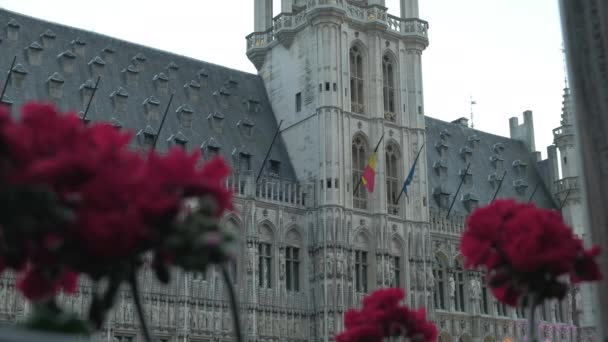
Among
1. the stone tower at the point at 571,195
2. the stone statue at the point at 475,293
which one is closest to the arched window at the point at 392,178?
the stone statue at the point at 475,293

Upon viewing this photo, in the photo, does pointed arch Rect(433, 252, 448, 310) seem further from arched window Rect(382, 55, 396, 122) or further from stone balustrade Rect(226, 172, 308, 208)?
stone balustrade Rect(226, 172, 308, 208)

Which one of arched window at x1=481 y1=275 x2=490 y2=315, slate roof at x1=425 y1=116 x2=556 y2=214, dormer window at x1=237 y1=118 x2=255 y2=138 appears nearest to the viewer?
dormer window at x1=237 y1=118 x2=255 y2=138

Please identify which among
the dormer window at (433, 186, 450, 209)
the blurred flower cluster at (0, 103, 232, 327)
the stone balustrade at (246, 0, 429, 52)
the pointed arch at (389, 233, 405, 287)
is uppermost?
the stone balustrade at (246, 0, 429, 52)

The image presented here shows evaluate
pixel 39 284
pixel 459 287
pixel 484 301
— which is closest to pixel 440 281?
pixel 459 287

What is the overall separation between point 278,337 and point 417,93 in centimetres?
1659

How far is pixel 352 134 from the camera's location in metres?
50.8

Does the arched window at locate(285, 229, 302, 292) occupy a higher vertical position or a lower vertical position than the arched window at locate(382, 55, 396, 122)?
lower

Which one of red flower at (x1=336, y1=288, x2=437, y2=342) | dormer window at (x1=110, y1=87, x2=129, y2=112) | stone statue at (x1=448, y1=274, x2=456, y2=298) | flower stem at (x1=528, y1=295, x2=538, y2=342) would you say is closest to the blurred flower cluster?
flower stem at (x1=528, y1=295, x2=538, y2=342)

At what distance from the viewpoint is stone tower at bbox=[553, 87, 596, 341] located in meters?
61.0

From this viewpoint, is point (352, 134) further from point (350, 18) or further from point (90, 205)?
point (90, 205)

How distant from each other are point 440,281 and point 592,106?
45660mm

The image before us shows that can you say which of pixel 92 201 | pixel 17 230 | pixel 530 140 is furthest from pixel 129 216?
pixel 530 140

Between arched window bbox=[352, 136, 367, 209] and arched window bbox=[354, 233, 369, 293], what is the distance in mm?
1849

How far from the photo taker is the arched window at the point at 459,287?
56.6m
